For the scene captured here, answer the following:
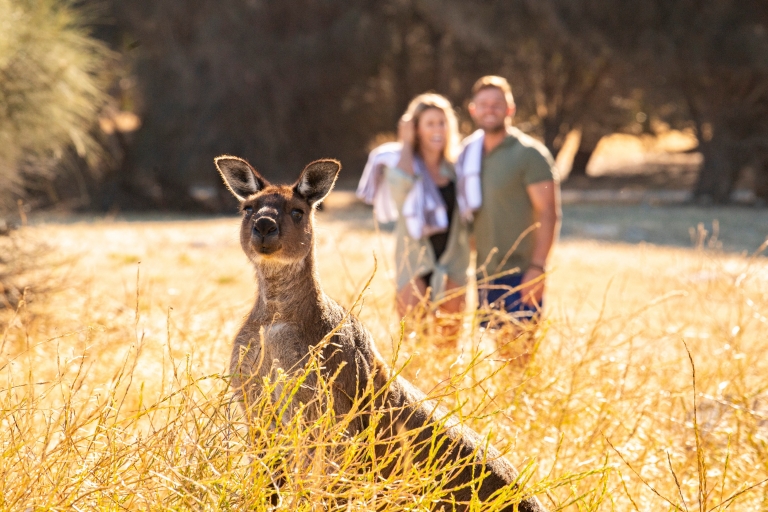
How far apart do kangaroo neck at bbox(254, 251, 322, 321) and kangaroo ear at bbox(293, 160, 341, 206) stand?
1.16 ft

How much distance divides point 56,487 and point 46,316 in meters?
3.95

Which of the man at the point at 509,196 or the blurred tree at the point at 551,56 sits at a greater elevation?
the blurred tree at the point at 551,56

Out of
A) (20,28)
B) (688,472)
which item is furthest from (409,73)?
(688,472)

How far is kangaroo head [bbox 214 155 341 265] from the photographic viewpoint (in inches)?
129

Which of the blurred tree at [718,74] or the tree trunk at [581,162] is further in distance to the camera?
the tree trunk at [581,162]

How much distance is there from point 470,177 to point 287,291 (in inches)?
108

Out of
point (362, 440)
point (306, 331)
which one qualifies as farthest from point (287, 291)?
point (362, 440)

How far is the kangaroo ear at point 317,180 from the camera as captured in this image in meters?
3.47

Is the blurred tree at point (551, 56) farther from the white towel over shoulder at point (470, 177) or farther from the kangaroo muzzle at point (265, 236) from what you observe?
the kangaroo muzzle at point (265, 236)

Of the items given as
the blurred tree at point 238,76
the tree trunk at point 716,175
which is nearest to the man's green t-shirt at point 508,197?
the blurred tree at point 238,76

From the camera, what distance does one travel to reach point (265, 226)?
3270mm

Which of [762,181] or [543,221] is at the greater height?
[543,221]

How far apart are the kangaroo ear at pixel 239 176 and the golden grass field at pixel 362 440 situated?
1.99ft

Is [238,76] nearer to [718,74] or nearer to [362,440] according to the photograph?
[718,74]
